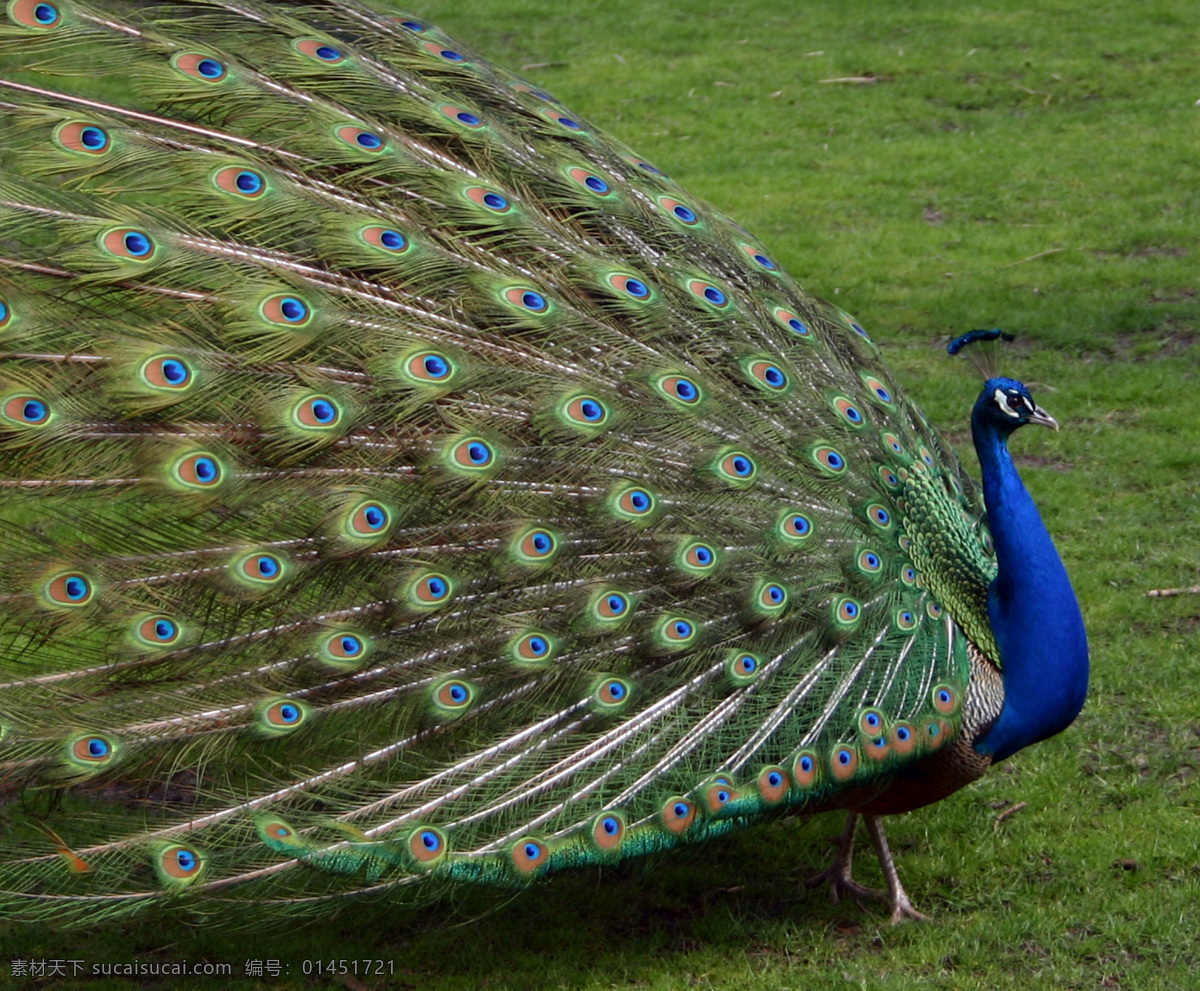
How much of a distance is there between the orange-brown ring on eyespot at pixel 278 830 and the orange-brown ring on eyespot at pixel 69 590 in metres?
0.73

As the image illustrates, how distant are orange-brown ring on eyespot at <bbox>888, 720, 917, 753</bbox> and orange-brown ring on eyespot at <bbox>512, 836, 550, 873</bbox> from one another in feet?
3.22

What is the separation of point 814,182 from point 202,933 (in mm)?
7955

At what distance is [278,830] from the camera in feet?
11.9

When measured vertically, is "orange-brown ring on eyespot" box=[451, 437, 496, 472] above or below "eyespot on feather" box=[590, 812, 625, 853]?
above

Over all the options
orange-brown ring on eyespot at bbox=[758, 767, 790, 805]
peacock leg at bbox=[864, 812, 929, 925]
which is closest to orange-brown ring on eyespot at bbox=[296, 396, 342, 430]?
orange-brown ring on eyespot at bbox=[758, 767, 790, 805]

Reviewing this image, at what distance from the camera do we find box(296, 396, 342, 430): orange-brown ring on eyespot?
363 cm

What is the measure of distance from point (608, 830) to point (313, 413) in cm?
131

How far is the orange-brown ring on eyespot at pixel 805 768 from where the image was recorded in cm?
378

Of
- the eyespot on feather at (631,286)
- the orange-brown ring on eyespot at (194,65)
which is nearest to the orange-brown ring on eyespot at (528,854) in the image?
the eyespot on feather at (631,286)

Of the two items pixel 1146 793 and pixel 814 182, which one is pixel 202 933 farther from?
pixel 814 182

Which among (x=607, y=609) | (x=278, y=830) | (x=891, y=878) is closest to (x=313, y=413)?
(x=607, y=609)

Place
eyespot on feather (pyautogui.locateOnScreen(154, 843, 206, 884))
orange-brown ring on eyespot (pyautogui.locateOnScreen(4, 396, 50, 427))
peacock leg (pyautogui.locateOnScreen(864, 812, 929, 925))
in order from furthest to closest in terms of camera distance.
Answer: peacock leg (pyautogui.locateOnScreen(864, 812, 929, 925)) < eyespot on feather (pyautogui.locateOnScreen(154, 843, 206, 884)) < orange-brown ring on eyespot (pyautogui.locateOnScreen(4, 396, 50, 427))

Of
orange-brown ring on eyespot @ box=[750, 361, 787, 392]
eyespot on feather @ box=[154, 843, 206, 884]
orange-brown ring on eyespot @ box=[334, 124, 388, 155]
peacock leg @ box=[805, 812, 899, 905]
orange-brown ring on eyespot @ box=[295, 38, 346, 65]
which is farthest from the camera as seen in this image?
peacock leg @ box=[805, 812, 899, 905]

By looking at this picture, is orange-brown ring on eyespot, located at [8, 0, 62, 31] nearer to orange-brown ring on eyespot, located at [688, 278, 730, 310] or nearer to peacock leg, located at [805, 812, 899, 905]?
orange-brown ring on eyespot, located at [688, 278, 730, 310]
